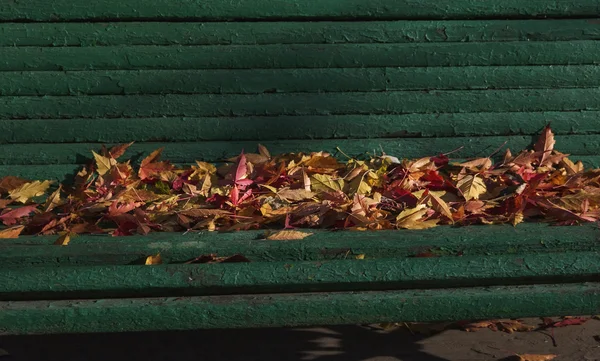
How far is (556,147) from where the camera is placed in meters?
3.20

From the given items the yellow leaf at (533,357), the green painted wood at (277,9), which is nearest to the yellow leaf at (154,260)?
the green painted wood at (277,9)

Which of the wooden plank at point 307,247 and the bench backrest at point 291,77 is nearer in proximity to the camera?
the wooden plank at point 307,247

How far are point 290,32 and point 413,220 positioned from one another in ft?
2.87

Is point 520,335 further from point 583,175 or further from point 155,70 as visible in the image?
point 155,70

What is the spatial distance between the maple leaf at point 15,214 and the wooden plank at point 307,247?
0.22 m

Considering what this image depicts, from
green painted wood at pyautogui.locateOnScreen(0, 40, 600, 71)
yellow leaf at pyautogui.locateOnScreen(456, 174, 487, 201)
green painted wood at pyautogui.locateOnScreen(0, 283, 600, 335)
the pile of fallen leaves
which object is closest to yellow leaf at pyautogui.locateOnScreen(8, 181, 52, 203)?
the pile of fallen leaves

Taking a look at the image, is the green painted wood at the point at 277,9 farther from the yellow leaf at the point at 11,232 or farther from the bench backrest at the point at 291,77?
the yellow leaf at the point at 11,232

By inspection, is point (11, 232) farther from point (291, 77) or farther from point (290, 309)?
point (291, 77)

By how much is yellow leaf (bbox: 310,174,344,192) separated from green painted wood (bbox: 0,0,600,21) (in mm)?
620

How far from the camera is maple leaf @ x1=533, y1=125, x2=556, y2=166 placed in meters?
3.11

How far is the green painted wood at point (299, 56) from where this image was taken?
10.1 ft

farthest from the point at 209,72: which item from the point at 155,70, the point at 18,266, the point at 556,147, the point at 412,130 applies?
the point at 556,147

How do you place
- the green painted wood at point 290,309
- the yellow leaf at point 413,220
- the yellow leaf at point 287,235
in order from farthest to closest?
the yellow leaf at point 413,220 → the yellow leaf at point 287,235 → the green painted wood at point 290,309

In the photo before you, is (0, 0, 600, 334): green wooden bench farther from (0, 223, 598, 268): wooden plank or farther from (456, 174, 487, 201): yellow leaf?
(0, 223, 598, 268): wooden plank
